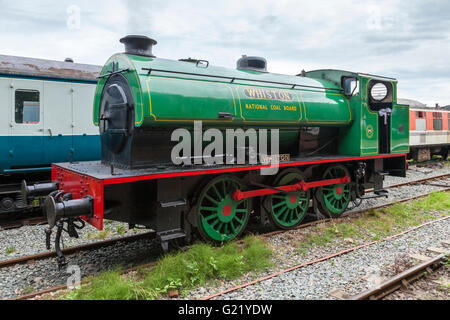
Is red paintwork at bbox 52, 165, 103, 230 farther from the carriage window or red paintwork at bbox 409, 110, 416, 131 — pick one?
red paintwork at bbox 409, 110, 416, 131

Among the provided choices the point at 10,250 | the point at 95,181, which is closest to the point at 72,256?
the point at 10,250

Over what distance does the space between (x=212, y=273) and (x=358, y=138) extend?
15.1 feet

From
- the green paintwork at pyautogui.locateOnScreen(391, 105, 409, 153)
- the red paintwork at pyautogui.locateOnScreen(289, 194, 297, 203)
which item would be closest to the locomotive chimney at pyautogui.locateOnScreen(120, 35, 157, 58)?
the red paintwork at pyautogui.locateOnScreen(289, 194, 297, 203)

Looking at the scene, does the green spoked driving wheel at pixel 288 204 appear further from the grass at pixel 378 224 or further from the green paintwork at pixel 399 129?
the green paintwork at pixel 399 129

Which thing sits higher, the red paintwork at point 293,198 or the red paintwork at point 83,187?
the red paintwork at point 83,187

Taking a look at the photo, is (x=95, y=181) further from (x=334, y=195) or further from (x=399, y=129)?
(x=399, y=129)

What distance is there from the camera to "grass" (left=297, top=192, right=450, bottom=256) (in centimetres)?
609

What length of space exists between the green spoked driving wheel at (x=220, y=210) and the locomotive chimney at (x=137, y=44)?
2.28 m

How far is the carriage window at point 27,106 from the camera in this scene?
24.6 ft

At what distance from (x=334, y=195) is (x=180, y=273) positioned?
428 cm

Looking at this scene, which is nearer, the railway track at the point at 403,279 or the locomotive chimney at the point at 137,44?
the railway track at the point at 403,279

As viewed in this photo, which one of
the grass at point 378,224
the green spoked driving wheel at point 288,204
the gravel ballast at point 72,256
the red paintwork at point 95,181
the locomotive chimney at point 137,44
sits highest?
the locomotive chimney at point 137,44

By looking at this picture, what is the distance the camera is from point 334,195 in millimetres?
7461

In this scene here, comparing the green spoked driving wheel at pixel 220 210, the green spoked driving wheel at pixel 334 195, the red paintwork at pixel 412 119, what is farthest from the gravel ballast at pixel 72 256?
the red paintwork at pixel 412 119
